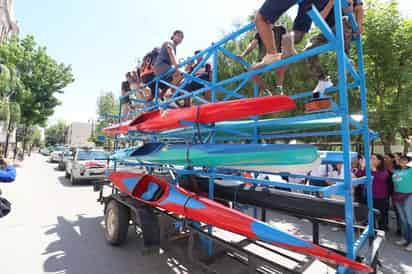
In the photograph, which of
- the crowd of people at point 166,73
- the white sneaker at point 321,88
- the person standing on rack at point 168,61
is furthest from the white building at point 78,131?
the white sneaker at point 321,88

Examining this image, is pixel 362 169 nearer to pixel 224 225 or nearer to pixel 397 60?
pixel 397 60

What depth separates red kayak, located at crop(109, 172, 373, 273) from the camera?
6.12ft

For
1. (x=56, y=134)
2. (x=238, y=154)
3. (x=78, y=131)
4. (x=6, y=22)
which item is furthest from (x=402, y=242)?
(x=56, y=134)

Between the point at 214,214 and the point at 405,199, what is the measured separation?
4.91 metres

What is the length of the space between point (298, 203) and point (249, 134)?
1632 mm

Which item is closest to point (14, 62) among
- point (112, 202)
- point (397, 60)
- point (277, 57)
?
point (112, 202)

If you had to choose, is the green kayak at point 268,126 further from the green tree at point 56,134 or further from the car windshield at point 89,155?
the green tree at point 56,134

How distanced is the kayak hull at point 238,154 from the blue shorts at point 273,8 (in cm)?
158

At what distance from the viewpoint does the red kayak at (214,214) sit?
186cm

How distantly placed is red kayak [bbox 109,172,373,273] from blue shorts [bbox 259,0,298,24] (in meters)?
2.37

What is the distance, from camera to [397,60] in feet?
22.4

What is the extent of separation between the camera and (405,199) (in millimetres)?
4906

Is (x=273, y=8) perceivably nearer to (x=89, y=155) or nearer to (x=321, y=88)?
(x=321, y=88)

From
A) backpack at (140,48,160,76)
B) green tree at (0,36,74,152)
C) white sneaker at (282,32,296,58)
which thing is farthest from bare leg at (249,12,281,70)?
green tree at (0,36,74,152)
